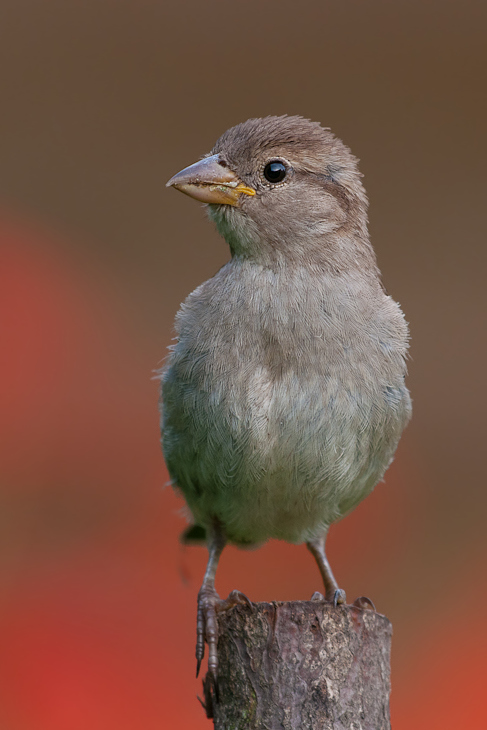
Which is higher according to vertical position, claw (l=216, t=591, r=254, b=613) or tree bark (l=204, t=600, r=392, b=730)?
claw (l=216, t=591, r=254, b=613)

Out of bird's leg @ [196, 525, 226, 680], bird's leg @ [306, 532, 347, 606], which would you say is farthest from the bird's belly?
bird's leg @ [306, 532, 347, 606]

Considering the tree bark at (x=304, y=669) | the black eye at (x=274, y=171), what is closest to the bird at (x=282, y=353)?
the black eye at (x=274, y=171)

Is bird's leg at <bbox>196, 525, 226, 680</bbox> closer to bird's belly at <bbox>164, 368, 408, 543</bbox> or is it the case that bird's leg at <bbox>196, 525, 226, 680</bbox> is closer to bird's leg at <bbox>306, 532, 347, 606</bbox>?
bird's belly at <bbox>164, 368, 408, 543</bbox>

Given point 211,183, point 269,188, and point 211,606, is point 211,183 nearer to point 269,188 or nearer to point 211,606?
point 269,188

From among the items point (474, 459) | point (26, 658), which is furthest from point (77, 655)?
point (474, 459)

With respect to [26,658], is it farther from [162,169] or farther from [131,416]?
[162,169]

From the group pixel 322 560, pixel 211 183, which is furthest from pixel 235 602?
pixel 211 183

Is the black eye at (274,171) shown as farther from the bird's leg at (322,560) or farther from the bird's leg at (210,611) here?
the bird's leg at (322,560)
